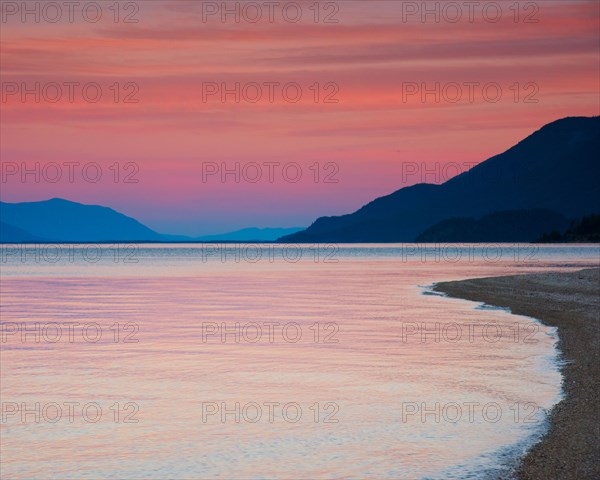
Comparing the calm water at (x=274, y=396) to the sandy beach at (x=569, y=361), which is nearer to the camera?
the sandy beach at (x=569, y=361)

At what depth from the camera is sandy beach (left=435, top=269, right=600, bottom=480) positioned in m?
16.9

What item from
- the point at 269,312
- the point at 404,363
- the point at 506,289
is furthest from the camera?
the point at 506,289

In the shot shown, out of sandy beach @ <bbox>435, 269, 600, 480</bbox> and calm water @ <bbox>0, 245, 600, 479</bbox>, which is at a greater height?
sandy beach @ <bbox>435, 269, 600, 480</bbox>

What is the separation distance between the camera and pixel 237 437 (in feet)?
69.0

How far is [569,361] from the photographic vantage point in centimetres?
3011

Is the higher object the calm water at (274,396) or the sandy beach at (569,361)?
Answer: the sandy beach at (569,361)

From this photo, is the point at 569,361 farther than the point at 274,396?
Yes

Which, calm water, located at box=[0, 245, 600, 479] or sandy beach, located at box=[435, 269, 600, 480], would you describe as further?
calm water, located at box=[0, 245, 600, 479]

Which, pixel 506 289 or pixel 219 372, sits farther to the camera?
pixel 506 289

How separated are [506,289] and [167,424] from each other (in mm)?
52556

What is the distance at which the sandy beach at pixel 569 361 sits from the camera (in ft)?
55.6

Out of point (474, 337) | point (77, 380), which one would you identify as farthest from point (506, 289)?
point (77, 380)

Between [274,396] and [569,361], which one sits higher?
[569,361]

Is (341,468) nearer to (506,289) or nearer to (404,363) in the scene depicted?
(404,363)
